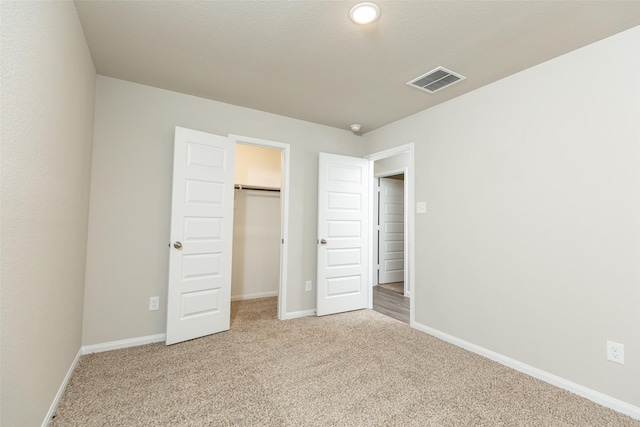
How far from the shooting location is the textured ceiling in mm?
1765

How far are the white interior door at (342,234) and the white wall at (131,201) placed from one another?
4.72ft

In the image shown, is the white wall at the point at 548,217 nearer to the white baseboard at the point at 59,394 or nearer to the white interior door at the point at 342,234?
the white interior door at the point at 342,234

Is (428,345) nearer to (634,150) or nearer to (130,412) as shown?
(634,150)

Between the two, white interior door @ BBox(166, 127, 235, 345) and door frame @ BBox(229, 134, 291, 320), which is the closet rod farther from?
white interior door @ BBox(166, 127, 235, 345)

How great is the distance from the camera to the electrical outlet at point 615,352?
6.12ft

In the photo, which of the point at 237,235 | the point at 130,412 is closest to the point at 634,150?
the point at 130,412

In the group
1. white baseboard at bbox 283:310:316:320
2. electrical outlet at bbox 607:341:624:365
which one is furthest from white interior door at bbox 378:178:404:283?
electrical outlet at bbox 607:341:624:365

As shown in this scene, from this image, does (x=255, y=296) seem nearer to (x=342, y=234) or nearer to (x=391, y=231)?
(x=342, y=234)

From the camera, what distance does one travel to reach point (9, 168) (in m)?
1.09

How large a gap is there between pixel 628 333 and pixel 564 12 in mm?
2023

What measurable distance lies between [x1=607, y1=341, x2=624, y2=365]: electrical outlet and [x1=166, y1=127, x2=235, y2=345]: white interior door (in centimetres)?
307

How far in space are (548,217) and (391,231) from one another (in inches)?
138

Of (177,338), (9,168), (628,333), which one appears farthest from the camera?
(177,338)

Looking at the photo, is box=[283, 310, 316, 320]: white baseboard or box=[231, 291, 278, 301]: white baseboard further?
box=[231, 291, 278, 301]: white baseboard
